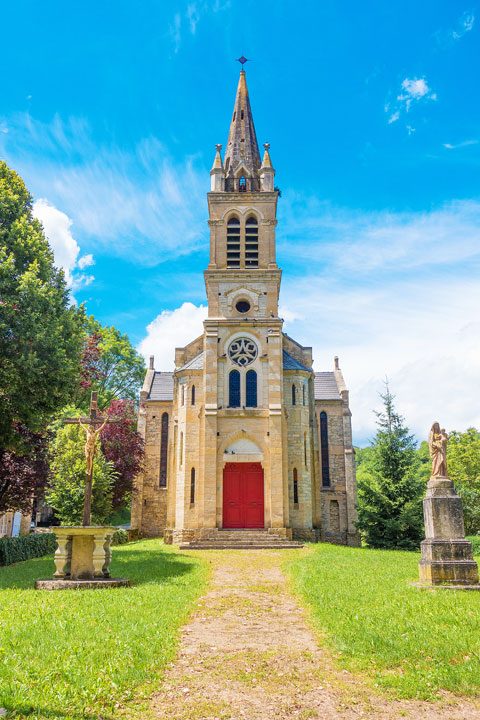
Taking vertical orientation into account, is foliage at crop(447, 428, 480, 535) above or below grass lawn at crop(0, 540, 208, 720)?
above

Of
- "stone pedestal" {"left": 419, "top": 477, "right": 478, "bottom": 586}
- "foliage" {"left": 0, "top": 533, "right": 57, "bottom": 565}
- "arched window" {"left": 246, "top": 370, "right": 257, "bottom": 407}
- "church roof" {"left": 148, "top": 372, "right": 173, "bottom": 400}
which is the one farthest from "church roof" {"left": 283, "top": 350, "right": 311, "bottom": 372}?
"stone pedestal" {"left": 419, "top": 477, "right": 478, "bottom": 586}

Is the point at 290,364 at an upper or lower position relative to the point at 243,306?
lower

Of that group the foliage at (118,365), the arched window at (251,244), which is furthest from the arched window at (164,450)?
the arched window at (251,244)

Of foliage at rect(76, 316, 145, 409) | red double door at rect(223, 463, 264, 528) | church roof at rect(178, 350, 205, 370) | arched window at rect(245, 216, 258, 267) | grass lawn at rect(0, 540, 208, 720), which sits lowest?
grass lawn at rect(0, 540, 208, 720)

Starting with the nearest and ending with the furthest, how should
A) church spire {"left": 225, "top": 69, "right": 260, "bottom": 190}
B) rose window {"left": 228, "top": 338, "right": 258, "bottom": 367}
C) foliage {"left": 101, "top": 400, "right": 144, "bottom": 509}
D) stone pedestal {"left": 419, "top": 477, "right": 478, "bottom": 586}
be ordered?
stone pedestal {"left": 419, "top": 477, "right": 478, "bottom": 586}, rose window {"left": 228, "top": 338, "right": 258, "bottom": 367}, foliage {"left": 101, "top": 400, "right": 144, "bottom": 509}, church spire {"left": 225, "top": 69, "right": 260, "bottom": 190}

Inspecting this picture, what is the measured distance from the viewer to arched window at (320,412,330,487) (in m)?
35.9

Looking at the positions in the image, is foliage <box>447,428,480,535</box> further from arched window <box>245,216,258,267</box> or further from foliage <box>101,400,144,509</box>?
foliage <box>101,400,144,509</box>

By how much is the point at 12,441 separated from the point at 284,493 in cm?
1413

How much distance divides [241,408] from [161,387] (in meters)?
11.2

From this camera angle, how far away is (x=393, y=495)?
25734 mm

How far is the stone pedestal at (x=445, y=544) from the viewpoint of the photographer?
12258 millimetres

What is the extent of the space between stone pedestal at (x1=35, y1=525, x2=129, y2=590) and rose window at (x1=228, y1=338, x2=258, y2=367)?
1610 centimetres

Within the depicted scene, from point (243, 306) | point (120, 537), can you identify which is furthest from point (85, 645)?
point (243, 306)

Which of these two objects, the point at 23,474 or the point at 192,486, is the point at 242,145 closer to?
the point at 192,486
